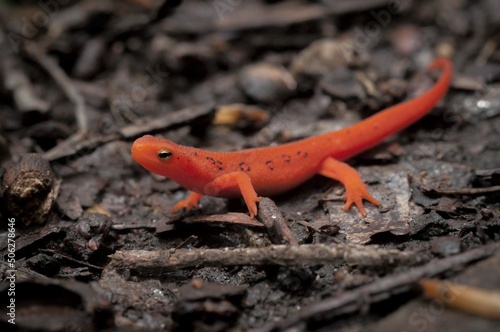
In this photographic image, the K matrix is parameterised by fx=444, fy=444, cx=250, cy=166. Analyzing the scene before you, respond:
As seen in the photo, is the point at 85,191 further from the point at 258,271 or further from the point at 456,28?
the point at 456,28

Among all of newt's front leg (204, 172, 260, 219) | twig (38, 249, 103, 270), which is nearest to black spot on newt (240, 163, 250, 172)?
newt's front leg (204, 172, 260, 219)

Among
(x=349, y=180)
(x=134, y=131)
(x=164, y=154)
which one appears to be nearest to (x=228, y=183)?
(x=164, y=154)

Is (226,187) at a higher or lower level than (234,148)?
lower

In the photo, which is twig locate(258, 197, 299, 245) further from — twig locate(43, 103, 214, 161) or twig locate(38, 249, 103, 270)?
twig locate(43, 103, 214, 161)

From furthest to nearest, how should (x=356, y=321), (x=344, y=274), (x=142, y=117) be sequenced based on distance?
(x=142, y=117), (x=344, y=274), (x=356, y=321)

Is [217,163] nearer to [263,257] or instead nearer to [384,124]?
[263,257]

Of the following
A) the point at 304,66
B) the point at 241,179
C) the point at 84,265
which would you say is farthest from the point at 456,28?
the point at 84,265

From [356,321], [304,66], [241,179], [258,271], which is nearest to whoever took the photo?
[356,321]
